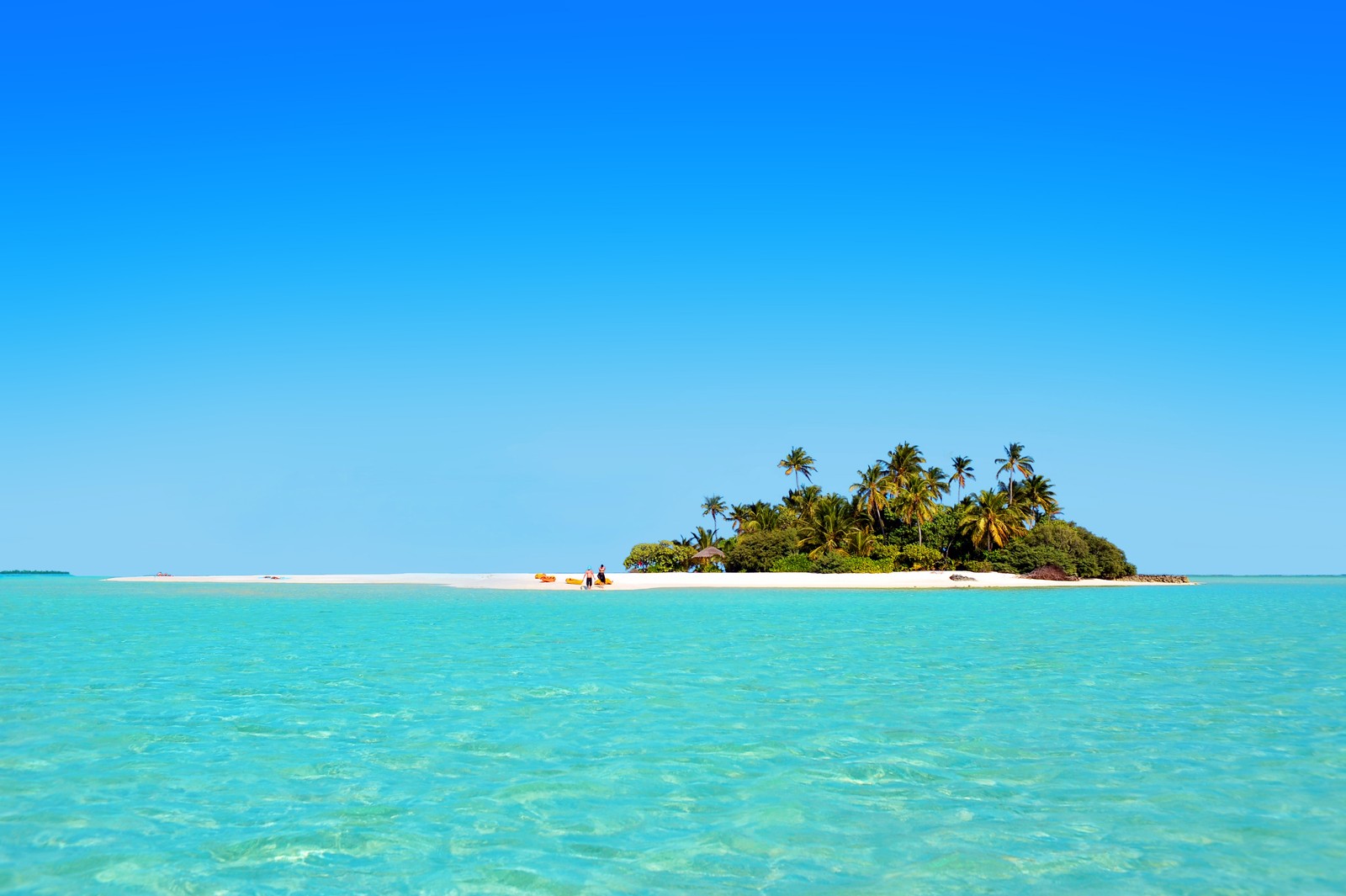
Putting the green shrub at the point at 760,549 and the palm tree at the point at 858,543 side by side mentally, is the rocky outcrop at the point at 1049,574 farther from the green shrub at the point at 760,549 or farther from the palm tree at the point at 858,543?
the green shrub at the point at 760,549

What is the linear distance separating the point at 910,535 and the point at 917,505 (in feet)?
12.2

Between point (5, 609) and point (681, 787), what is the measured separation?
170ft

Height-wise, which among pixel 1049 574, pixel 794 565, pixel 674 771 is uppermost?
pixel 794 565

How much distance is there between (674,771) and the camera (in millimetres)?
10758

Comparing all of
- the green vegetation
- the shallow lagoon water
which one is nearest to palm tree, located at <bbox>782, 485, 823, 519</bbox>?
the green vegetation

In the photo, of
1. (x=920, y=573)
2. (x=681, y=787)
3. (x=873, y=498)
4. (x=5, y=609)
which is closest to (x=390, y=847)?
(x=681, y=787)

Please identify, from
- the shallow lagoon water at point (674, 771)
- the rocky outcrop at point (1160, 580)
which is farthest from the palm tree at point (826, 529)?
the shallow lagoon water at point (674, 771)

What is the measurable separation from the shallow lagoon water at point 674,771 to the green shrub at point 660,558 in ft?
225

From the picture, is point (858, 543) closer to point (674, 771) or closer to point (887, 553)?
point (887, 553)

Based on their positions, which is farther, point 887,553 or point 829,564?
point 887,553

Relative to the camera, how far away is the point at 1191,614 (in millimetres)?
41562

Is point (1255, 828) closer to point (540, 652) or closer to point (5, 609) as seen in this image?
point (540, 652)

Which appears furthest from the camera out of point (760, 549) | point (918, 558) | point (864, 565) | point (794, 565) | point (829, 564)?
point (760, 549)

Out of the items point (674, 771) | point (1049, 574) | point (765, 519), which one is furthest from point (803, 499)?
point (674, 771)
